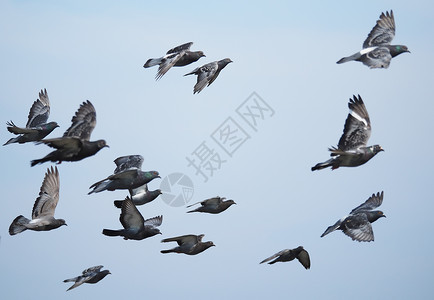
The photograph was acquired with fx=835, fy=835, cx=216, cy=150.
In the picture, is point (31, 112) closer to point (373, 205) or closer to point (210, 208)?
point (210, 208)

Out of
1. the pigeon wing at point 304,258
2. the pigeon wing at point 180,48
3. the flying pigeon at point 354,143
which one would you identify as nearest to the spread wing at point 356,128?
the flying pigeon at point 354,143

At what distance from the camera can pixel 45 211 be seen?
99.0ft

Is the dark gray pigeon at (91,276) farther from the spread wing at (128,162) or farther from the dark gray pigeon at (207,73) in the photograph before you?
the dark gray pigeon at (207,73)

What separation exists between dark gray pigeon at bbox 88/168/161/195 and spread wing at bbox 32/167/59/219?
4.82 m

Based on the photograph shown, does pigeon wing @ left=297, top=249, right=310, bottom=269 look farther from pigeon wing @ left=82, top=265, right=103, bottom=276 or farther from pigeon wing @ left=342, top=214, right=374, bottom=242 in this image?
pigeon wing @ left=82, top=265, right=103, bottom=276

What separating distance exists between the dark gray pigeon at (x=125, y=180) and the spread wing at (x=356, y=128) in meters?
6.21

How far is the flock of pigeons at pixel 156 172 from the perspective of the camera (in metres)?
24.9

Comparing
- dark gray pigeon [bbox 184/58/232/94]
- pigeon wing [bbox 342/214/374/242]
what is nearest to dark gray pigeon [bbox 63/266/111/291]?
dark gray pigeon [bbox 184/58/232/94]

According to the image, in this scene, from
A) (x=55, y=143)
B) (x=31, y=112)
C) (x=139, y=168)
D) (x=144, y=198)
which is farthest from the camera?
(x=31, y=112)

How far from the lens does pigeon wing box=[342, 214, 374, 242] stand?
27041mm

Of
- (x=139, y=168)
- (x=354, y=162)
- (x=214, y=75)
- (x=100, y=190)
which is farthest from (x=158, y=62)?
(x=354, y=162)

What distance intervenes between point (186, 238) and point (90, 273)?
3.48 meters

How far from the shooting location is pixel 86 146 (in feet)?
79.0

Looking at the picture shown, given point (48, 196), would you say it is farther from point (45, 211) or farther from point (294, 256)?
point (294, 256)
